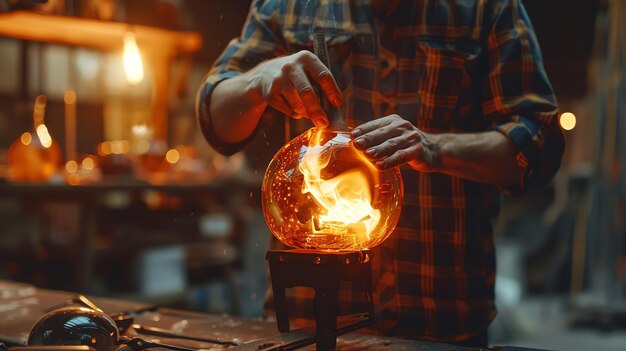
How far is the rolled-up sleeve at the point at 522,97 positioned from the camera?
5.93 feet

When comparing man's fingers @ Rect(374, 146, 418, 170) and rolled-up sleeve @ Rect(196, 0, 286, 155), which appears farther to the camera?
rolled-up sleeve @ Rect(196, 0, 286, 155)

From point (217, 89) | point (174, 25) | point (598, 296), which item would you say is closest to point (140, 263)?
point (174, 25)

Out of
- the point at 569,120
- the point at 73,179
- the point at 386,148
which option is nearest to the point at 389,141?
the point at 386,148

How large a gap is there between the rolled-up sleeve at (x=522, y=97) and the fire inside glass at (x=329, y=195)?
1.83 feet

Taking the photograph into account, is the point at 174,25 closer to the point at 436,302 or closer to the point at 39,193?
the point at 39,193

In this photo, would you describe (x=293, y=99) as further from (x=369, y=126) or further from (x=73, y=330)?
(x=73, y=330)

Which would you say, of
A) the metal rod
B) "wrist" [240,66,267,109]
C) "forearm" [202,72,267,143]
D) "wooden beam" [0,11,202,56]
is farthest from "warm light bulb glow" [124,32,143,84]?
the metal rod

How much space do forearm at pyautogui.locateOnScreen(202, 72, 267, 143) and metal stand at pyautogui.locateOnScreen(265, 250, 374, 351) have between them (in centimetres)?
51

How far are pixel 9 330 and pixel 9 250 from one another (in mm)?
3882

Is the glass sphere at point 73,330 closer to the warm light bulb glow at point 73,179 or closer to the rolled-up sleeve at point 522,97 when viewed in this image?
the rolled-up sleeve at point 522,97

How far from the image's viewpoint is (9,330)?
166 cm

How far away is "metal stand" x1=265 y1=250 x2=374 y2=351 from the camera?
1.32 metres

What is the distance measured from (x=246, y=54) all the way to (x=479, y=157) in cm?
70

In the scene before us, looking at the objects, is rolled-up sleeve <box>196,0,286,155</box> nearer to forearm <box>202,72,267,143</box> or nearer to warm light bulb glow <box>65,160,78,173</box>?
forearm <box>202,72,267,143</box>
